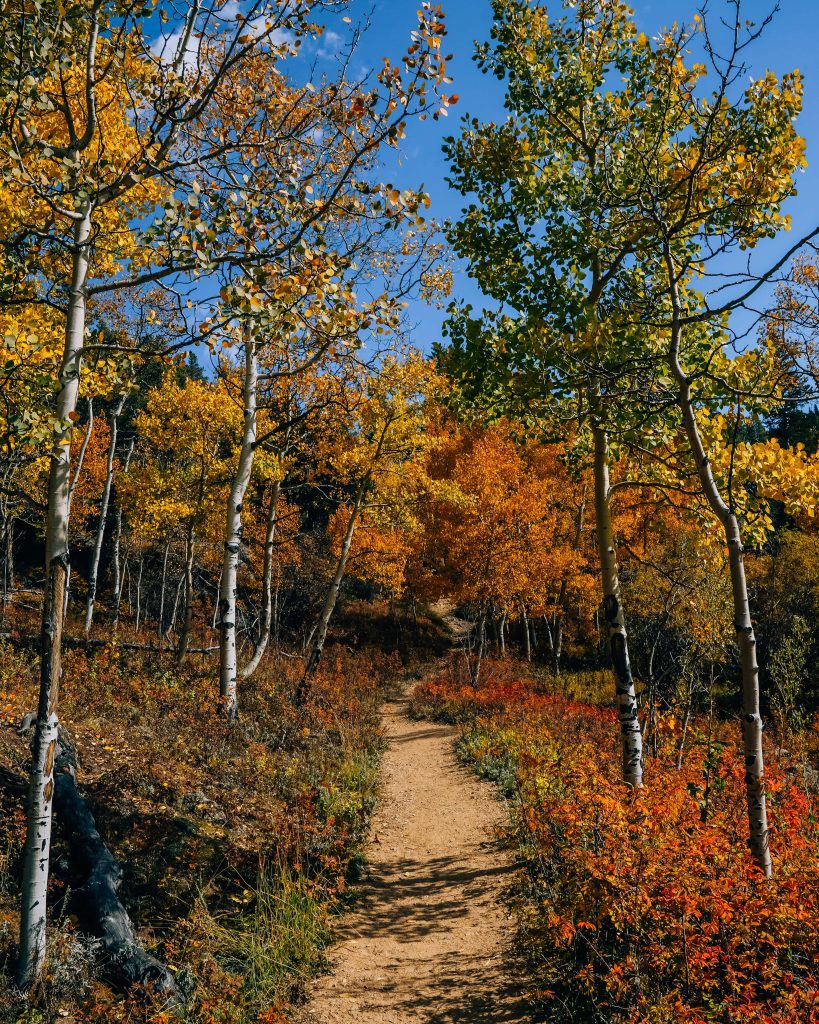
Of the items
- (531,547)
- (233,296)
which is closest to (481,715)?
(531,547)

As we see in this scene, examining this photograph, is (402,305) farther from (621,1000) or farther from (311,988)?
(311,988)

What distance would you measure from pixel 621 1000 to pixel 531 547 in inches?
800

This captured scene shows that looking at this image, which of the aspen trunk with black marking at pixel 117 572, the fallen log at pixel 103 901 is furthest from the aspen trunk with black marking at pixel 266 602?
the aspen trunk with black marking at pixel 117 572

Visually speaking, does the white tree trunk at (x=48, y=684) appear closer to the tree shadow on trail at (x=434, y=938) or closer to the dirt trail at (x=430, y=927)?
the dirt trail at (x=430, y=927)

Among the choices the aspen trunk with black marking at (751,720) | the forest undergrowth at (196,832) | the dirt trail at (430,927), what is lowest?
the dirt trail at (430,927)

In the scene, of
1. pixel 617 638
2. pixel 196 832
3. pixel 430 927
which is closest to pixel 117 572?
pixel 196 832

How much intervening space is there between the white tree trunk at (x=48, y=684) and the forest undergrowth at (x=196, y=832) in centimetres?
40

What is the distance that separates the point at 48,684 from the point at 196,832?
389cm

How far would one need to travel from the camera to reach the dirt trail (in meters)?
5.08

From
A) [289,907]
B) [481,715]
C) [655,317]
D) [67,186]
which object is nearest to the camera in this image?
[67,186]

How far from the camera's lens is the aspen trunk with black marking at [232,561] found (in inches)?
418

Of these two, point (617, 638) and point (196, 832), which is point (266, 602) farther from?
point (617, 638)

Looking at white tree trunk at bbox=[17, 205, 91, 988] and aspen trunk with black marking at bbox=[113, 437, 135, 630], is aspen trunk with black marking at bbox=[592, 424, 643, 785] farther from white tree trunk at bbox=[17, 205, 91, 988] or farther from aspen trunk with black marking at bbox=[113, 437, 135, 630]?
aspen trunk with black marking at bbox=[113, 437, 135, 630]

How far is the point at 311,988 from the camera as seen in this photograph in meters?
5.34
